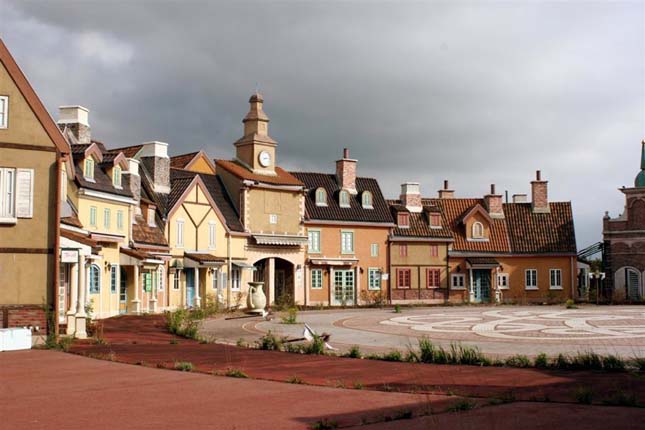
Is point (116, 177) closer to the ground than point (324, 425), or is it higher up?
higher up

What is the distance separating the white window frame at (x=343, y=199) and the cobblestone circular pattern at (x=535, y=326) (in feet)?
62.2

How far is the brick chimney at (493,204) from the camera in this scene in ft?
205

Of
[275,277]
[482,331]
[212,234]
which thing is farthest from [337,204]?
[482,331]

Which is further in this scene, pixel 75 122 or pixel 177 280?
pixel 177 280

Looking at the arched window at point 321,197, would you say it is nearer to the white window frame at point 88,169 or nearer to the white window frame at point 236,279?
the white window frame at point 236,279

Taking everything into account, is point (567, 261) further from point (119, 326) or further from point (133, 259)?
point (119, 326)

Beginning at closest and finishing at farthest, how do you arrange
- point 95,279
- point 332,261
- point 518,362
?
point 518,362
point 95,279
point 332,261


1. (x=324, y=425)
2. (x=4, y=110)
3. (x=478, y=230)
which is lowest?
(x=324, y=425)

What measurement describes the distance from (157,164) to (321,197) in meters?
14.4

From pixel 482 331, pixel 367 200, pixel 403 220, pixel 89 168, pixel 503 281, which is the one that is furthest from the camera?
pixel 503 281

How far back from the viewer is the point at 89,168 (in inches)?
1355

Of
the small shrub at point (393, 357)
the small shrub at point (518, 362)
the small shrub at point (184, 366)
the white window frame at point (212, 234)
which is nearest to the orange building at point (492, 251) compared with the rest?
the white window frame at point (212, 234)

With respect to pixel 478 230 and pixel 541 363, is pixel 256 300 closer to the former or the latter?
pixel 541 363

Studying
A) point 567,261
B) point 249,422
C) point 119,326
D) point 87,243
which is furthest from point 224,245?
point 249,422
